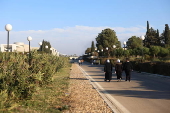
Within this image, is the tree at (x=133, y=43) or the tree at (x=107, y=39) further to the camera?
the tree at (x=133, y=43)

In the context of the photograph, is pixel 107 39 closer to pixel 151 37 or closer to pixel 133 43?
pixel 133 43

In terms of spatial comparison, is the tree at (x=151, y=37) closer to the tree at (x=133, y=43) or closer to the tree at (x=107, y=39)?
the tree at (x=133, y=43)

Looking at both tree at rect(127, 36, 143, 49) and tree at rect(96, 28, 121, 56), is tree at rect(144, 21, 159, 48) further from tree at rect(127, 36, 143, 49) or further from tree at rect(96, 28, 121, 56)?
tree at rect(96, 28, 121, 56)

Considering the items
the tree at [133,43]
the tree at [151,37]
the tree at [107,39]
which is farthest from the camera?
the tree at [133,43]

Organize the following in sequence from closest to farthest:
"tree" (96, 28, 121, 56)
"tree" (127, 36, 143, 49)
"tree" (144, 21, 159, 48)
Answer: "tree" (144, 21, 159, 48) < "tree" (96, 28, 121, 56) < "tree" (127, 36, 143, 49)

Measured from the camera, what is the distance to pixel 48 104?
24.5 feet

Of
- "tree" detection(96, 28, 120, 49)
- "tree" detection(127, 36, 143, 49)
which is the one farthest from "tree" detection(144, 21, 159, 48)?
"tree" detection(96, 28, 120, 49)

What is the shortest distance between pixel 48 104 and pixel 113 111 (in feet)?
7.50

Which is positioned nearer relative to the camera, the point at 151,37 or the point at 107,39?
the point at 151,37

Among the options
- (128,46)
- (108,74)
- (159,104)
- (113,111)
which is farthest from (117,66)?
(128,46)

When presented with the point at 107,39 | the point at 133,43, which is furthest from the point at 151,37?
the point at 107,39

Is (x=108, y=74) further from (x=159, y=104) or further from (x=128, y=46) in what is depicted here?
(x=128, y=46)

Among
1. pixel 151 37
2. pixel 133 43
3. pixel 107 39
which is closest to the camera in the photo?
pixel 151 37

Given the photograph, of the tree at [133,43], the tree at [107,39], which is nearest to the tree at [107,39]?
the tree at [107,39]
